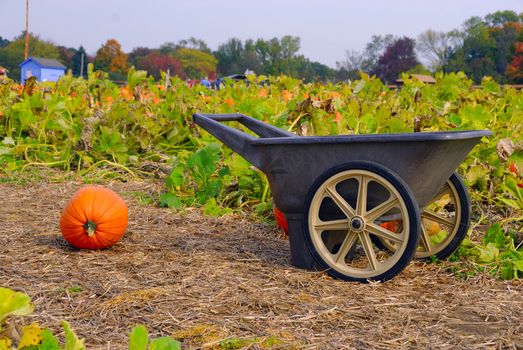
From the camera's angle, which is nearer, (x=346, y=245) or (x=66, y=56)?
(x=346, y=245)

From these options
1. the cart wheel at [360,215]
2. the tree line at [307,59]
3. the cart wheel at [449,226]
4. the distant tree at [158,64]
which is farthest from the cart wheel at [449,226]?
the distant tree at [158,64]

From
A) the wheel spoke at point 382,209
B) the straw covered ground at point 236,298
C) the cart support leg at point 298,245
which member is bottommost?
the straw covered ground at point 236,298

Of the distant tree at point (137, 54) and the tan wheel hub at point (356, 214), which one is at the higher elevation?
the distant tree at point (137, 54)

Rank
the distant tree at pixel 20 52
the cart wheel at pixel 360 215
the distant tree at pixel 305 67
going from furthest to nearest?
1. the distant tree at pixel 305 67
2. the distant tree at pixel 20 52
3. the cart wheel at pixel 360 215

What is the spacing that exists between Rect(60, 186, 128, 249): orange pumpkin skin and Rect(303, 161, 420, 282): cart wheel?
1.08m

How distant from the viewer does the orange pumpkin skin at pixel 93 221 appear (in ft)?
12.6

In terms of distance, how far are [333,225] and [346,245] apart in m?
0.12

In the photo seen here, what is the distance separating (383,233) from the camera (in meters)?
3.37

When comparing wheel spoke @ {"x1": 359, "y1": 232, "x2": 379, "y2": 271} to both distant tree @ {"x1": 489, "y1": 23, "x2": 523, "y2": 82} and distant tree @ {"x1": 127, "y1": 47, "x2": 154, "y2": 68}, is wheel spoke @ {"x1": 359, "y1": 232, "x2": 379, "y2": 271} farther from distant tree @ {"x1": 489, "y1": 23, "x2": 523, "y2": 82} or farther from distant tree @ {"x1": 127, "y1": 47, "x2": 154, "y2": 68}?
distant tree @ {"x1": 127, "y1": 47, "x2": 154, "y2": 68}

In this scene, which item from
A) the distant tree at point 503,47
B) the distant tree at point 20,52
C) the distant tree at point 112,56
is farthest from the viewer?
the distant tree at point 112,56

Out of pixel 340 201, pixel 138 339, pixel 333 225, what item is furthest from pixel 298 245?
pixel 138 339

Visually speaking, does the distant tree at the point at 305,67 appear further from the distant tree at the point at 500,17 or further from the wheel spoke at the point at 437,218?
the wheel spoke at the point at 437,218

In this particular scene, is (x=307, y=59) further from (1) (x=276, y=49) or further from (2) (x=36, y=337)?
(2) (x=36, y=337)

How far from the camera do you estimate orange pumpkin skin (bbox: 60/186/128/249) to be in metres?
3.84
